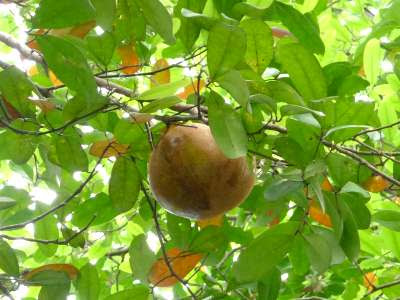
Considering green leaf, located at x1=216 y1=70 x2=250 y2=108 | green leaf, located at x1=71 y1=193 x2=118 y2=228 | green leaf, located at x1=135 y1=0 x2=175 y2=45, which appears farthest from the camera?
green leaf, located at x1=71 y1=193 x2=118 y2=228

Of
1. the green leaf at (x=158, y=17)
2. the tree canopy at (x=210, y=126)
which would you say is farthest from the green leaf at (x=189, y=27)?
the green leaf at (x=158, y=17)

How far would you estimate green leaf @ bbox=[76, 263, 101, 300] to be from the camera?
1.35 meters

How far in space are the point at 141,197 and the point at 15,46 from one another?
1.57 ft

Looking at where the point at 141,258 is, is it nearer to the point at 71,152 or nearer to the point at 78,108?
the point at 71,152

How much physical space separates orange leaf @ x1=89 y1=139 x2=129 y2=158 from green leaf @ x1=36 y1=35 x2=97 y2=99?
233 millimetres

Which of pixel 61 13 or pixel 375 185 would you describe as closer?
pixel 61 13

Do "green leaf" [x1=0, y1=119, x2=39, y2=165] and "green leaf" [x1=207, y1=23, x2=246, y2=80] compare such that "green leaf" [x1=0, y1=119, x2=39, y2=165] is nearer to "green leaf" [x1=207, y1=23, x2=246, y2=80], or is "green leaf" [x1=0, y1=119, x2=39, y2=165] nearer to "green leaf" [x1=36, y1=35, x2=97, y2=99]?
"green leaf" [x1=36, y1=35, x2=97, y2=99]

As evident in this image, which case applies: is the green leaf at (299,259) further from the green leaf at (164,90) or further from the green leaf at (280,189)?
the green leaf at (164,90)

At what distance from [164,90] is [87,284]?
21.7 inches

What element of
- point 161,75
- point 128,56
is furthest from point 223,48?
point 161,75

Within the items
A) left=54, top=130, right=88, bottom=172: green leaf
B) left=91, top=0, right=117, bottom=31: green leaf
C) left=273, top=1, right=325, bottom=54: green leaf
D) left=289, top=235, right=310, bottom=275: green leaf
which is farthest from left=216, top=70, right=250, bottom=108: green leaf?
left=289, top=235, right=310, bottom=275: green leaf

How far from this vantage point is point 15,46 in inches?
54.8

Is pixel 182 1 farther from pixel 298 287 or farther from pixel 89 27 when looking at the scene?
pixel 298 287

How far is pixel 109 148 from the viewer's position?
1219 mm
